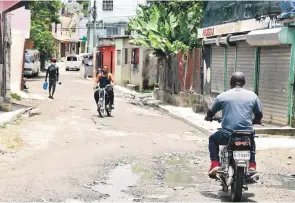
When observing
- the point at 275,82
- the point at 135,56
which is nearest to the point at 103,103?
the point at 275,82

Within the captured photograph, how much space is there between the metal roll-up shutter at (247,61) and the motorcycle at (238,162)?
9556 millimetres

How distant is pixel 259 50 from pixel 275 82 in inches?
57.1

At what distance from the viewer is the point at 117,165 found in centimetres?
938

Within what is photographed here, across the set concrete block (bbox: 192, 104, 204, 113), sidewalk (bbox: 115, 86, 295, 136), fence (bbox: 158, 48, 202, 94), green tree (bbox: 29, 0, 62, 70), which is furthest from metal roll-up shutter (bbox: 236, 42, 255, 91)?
green tree (bbox: 29, 0, 62, 70)

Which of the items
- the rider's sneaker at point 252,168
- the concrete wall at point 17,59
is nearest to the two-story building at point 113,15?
the concrete wall at point 17,59

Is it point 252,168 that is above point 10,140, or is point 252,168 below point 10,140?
above

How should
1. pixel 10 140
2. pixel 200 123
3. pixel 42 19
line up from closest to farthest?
pixel 10 140
pixel 200 123
pixel 42 19

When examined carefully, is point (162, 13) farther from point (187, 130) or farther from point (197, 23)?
point (187, 130)

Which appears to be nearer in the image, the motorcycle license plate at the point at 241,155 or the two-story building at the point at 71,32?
the motorcycle license plate at the point at 241,155

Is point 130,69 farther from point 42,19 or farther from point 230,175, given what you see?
point 230,175

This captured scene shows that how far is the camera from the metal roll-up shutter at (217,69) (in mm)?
19484

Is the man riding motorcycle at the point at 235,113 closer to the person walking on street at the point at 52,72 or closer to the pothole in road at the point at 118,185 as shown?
the pothole in road at the point at 118,185

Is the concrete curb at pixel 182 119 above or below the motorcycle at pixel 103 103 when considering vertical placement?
below

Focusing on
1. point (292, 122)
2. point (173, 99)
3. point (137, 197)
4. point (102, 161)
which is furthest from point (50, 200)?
point (173, 99)
